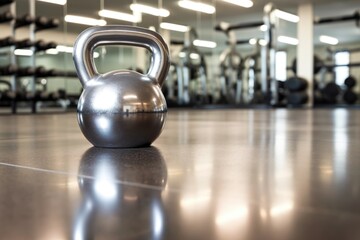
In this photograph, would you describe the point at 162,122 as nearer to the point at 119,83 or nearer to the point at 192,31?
the point at 119,83

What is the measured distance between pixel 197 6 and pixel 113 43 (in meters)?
7.58

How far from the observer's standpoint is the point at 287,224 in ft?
0.97

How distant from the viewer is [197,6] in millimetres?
8258

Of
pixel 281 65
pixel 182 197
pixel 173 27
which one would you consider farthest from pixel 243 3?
pixel 182 197

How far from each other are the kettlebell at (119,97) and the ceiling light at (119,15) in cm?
606

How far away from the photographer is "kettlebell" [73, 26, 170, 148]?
0.92m

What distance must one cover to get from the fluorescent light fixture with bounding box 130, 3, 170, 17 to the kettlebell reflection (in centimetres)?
695

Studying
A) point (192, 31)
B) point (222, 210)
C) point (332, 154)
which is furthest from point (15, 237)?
point (192, 31)

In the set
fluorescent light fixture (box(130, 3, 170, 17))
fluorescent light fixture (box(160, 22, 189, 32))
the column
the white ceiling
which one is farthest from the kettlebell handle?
the column

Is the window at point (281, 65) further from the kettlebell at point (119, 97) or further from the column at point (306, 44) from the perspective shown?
the kettlebell at point (119, 97)

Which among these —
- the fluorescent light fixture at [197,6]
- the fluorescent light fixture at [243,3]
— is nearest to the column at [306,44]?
the fluorescent light fixture at [243,3]

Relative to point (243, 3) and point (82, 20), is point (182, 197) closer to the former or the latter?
point (82, 20)

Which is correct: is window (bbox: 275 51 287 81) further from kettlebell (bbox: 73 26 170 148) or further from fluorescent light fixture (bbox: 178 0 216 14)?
kettlebell (bbox: 73 26 170 148)

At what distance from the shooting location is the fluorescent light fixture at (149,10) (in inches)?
291
